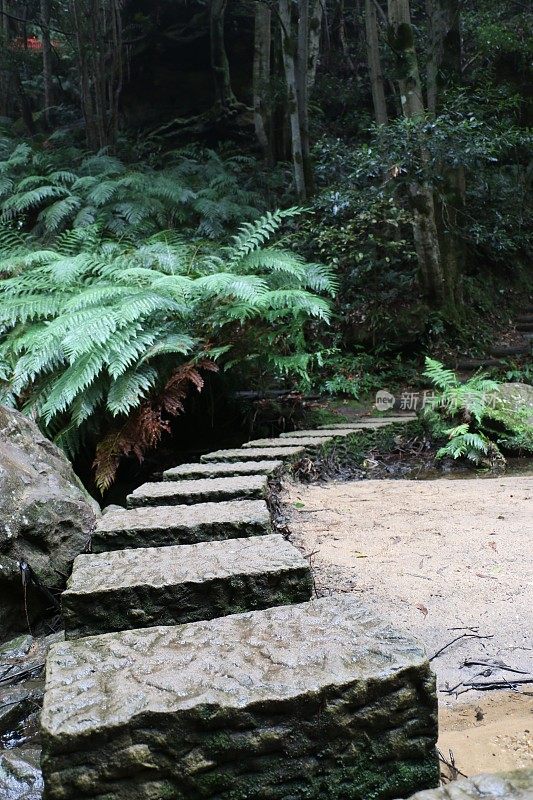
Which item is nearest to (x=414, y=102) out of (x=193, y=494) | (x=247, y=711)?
(x=193, y=494)

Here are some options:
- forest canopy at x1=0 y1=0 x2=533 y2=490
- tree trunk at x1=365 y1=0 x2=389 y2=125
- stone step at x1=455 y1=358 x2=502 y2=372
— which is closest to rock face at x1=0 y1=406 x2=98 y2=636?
forest canopy at x1=0 y1=0 x2=533 y2=490

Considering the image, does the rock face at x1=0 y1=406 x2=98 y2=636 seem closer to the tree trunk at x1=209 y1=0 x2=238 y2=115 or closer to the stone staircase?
the stone staircase

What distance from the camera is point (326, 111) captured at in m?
15.2

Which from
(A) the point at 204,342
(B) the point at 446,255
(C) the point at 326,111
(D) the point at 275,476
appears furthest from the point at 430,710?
(C) the point at 326,111

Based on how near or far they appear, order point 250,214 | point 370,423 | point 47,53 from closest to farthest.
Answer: point 370,423, point 250,214, point 47,53

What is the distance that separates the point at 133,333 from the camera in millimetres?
4641

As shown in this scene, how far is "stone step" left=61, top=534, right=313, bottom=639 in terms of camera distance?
171 cm

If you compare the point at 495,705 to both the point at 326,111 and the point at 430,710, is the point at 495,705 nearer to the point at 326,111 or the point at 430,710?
the point at 430,710

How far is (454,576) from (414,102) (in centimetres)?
680

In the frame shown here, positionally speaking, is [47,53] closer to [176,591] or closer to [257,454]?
[257,454]

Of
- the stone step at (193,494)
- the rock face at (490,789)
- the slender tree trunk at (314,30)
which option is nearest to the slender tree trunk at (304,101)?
the slender tree trunk at (314,30)

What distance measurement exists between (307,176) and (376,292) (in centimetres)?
248

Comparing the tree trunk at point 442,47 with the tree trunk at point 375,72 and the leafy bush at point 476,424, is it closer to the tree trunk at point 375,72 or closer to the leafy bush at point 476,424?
the tree trunk at point 375,72

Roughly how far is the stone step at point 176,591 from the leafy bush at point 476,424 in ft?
12.2
